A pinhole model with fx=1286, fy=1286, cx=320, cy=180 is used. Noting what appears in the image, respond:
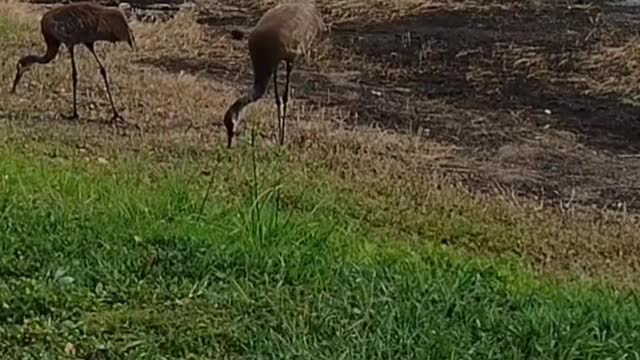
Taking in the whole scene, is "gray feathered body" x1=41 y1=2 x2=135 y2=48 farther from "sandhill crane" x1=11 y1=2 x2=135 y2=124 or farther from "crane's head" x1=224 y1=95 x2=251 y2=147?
"crane's head" x1=224 y1=95 x2=251 y2=147

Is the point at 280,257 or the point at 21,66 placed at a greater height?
the point at 280,257

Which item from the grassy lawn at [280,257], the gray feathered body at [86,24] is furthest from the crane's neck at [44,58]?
the grassy lawn at [280,257]

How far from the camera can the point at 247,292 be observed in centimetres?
517

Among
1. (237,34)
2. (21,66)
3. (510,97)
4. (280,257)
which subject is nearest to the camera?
(280,257)

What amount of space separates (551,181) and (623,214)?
118 cm

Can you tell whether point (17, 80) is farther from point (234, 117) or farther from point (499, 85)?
point (499, 85)

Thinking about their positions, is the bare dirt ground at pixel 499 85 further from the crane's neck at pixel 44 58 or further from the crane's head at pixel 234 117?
the crane's neck at pixel 44 58

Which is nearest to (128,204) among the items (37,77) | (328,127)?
(328,127)

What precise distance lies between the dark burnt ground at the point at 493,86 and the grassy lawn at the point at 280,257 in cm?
112

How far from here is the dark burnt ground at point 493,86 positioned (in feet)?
34.3

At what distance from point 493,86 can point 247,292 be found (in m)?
9.19

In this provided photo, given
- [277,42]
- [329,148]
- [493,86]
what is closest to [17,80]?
[277,42]

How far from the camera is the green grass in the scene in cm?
456

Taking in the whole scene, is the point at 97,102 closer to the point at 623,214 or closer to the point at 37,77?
the point at 37,77
